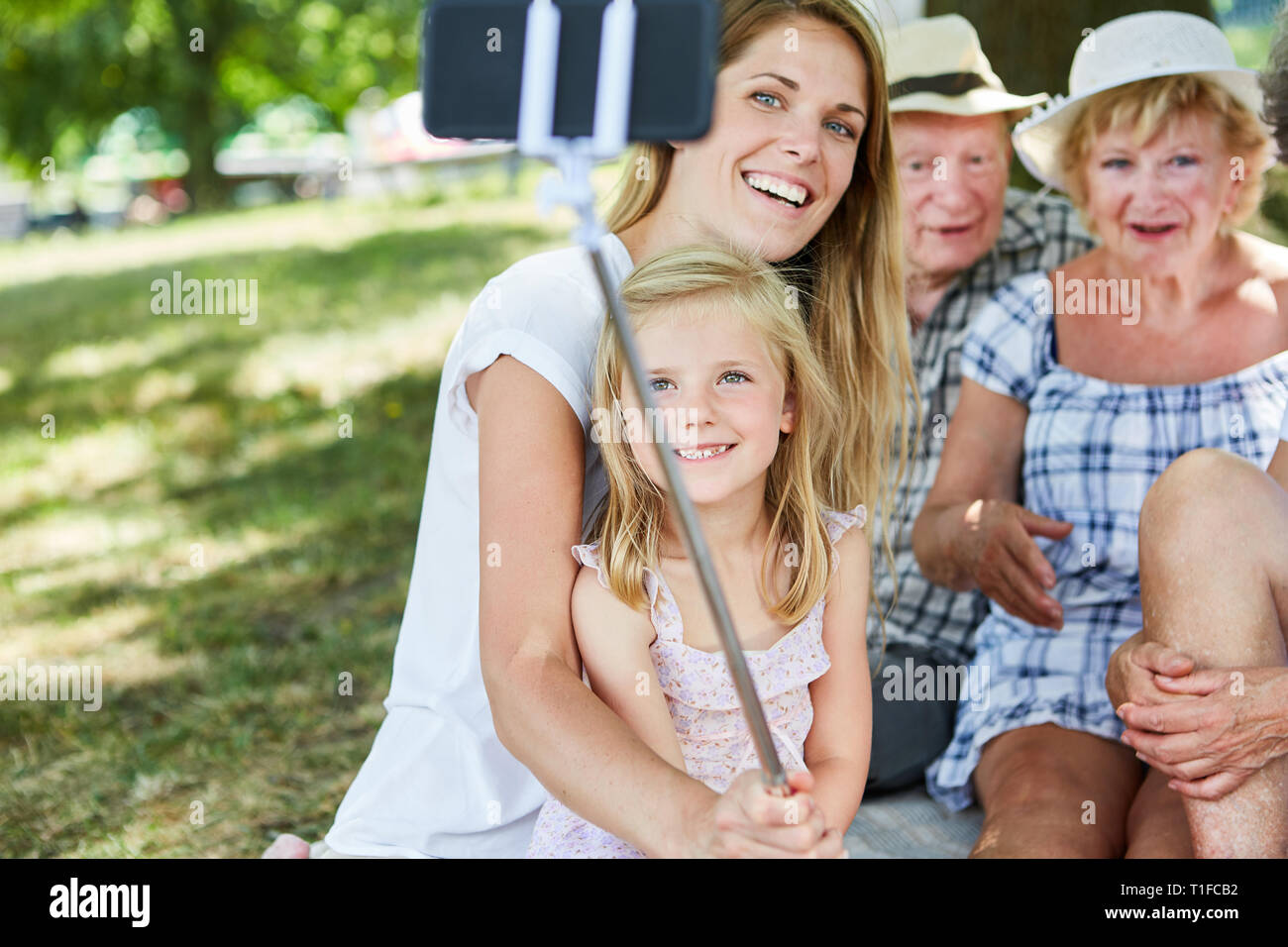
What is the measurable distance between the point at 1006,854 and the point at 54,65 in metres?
20.1

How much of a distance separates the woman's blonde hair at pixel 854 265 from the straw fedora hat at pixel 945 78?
0.81 metres

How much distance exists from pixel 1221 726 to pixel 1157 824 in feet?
1.52

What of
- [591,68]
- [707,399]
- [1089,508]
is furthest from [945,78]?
[591,68]

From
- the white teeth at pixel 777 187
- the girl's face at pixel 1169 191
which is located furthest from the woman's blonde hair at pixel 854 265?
the girl's face at pixel 1169 191

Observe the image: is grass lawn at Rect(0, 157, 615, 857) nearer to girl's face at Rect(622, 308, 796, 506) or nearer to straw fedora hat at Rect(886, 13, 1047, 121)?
girl's face at Rect(622, 308, 796, 506)

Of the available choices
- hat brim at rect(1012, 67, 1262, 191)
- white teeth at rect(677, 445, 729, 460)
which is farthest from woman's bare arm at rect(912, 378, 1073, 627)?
white teeth at rect(677, 445, 729, 460)

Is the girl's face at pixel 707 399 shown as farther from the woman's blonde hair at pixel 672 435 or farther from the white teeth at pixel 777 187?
the white teeth at pixel 777 187

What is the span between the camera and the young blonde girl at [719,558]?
194 cm

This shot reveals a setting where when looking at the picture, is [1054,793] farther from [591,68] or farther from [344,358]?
[344,358]

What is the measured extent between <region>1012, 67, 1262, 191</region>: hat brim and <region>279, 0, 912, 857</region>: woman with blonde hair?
646 millimetres

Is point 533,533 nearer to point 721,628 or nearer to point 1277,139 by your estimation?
point 721,628

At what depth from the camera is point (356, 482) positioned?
5.99m

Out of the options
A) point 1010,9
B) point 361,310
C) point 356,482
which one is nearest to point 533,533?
point 1010,9

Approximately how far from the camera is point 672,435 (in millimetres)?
1938
